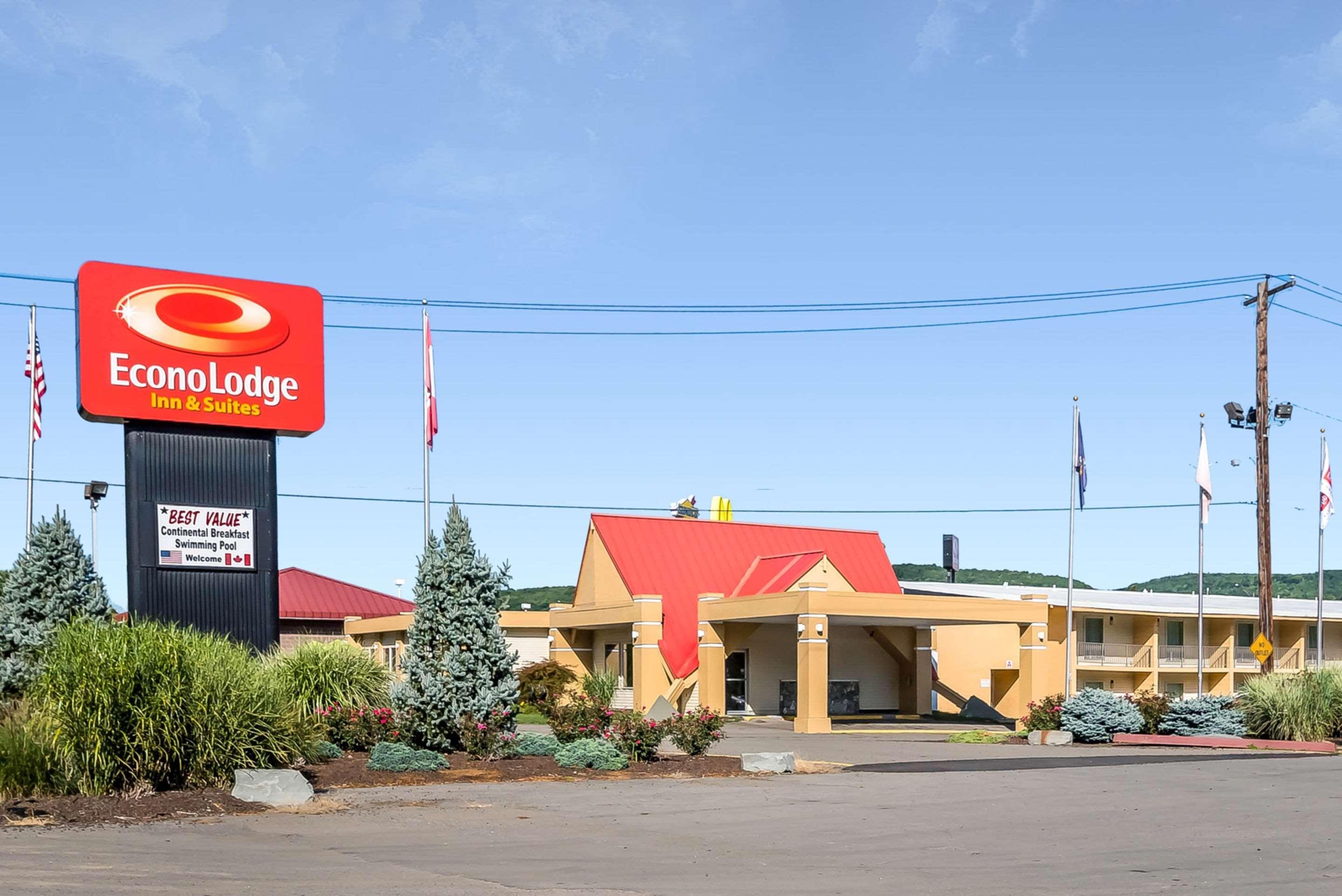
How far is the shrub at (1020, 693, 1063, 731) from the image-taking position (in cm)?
2948

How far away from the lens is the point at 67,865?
11.0 m

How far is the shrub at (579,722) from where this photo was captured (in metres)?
22.1

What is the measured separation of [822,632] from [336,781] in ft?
66.7

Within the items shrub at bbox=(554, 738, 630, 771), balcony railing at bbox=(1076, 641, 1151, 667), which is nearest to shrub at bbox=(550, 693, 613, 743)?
shrub at bbox=(554, 738, 630, 771)

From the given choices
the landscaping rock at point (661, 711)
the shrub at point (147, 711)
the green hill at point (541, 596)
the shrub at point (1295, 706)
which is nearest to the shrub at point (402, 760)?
the shrub at point (147, 711)

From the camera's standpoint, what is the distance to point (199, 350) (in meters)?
25.8

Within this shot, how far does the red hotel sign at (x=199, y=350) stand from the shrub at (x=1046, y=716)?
16.6 metres

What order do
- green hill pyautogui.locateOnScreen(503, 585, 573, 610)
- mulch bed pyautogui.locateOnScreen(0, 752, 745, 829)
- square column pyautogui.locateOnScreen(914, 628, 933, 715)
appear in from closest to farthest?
mulch bed pyautogui.locateOnScreen(0, 752, 745, 829)
square column pyautogui.locateOnScreen(914, 628, 933, 715)
green hill pyautogui.locateOnScreen(503, 585, 573, 610)

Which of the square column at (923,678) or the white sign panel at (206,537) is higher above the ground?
the white sign panel at (206,537)

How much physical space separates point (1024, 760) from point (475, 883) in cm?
1601

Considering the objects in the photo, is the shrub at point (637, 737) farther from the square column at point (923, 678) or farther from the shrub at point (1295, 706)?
the square column at point (923, 678)

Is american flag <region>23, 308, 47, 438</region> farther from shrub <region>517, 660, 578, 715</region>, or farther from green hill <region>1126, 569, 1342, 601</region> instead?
green hill <region>1126, 569, 1342, 601</region>

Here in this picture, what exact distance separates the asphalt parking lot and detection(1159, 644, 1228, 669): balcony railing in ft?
113

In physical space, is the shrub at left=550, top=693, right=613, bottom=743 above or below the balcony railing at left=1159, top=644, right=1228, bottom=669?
above
